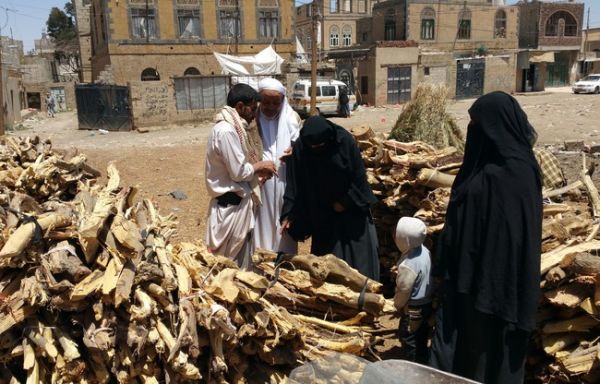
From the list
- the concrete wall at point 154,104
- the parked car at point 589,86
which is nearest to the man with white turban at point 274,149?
the concrete wall at point 154,104

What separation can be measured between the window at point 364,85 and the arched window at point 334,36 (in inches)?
1056

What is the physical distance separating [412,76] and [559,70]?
19.7m

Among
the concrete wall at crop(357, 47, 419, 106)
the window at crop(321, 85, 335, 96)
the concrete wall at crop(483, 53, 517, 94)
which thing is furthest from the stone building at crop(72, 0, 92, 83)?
the concrete wall at crop(483, 53, 517, 94)

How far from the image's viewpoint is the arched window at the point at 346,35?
5441 centimetres

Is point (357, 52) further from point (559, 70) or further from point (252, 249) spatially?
point (252, 249)

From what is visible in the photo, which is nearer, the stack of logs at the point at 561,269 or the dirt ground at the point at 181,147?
the stack of logs at the point at 561,269

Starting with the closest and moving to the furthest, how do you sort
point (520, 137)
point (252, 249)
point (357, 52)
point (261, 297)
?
1. point (520, 137)
2. point (261, 297)
3. point (252, 249)
4. point (357, 52)

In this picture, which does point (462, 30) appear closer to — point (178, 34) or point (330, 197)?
point (178, 34)

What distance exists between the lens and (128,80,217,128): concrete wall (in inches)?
754

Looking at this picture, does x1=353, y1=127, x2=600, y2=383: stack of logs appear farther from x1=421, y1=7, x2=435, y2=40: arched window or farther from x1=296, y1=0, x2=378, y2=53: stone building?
x1=296, y1=0, x2=378, y2=53: stone building

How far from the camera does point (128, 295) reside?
7.07 ft

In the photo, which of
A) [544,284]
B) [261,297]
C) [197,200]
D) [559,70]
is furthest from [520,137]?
[559,70]

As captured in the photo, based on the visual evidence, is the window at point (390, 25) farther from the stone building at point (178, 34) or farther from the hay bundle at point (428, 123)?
the hay bundle at point (428, 123)

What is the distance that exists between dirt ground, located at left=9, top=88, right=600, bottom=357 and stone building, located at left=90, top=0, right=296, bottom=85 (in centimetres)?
565
